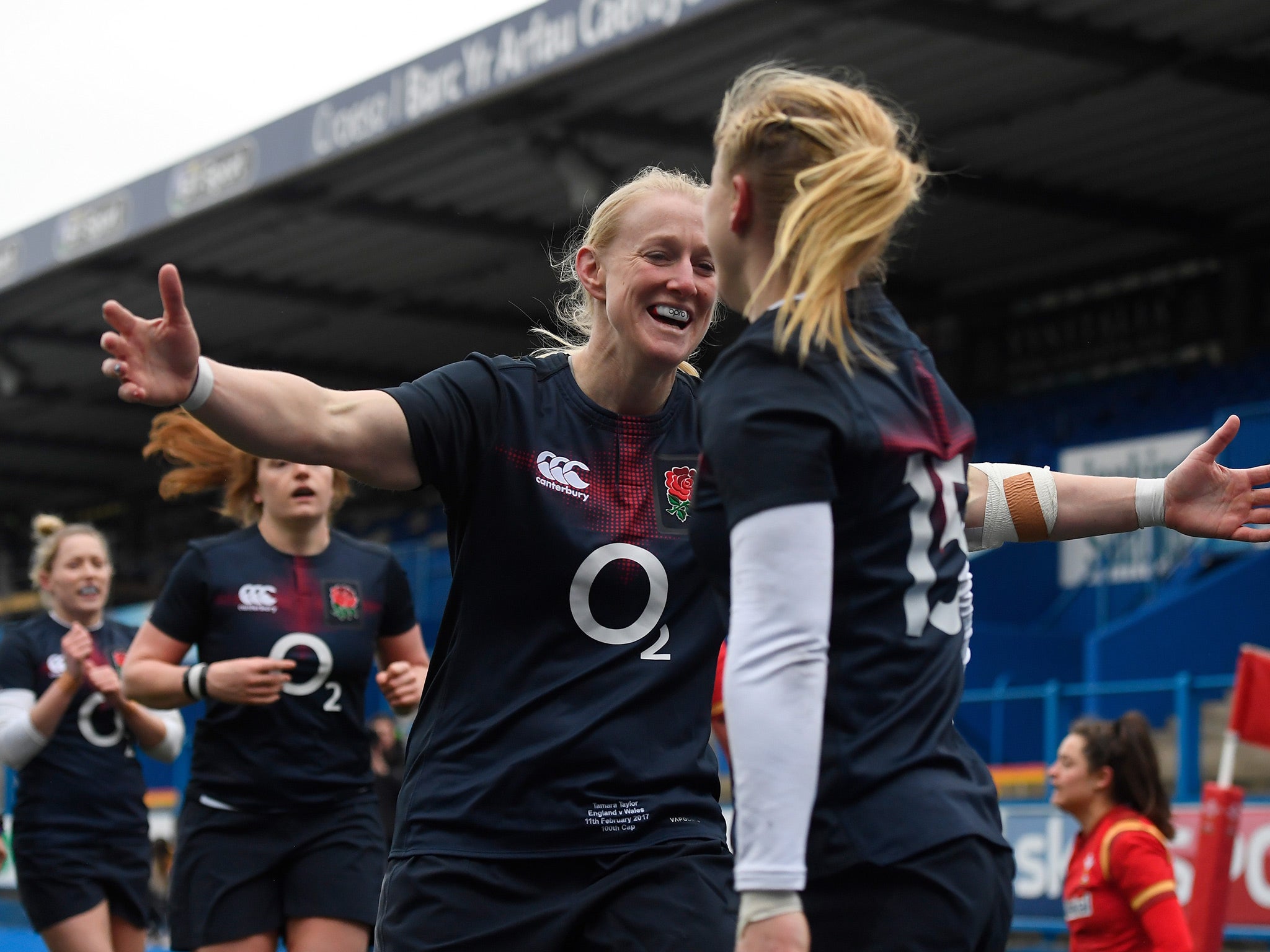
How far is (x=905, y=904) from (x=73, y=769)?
18.0 feet

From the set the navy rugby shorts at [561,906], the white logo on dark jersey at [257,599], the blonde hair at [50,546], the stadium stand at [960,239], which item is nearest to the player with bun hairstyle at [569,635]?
the navy rugby shorts at [561,906]

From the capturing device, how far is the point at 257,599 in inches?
221

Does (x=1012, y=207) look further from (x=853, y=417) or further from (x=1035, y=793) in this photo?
(x=853, y=417)

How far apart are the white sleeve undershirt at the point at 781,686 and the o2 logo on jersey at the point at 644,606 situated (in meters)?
1.08

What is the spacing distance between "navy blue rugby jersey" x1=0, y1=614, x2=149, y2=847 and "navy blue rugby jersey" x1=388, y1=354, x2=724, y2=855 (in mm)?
4034

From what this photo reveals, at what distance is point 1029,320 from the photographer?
20.2 meters

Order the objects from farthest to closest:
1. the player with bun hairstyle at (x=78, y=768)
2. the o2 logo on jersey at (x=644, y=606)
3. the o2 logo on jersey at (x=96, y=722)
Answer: the o2 logo on jersey at (x=96, y=722) → the player with bun hairstyle at (x=78, y=768) → the o2 logo on jersey at (x=644, y=606)

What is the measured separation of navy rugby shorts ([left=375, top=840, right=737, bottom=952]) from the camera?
10.3 feet

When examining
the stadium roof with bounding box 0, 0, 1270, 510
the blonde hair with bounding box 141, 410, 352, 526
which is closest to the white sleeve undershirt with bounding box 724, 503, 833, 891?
the blonde hair with bounding box 141, 410, 352, 526

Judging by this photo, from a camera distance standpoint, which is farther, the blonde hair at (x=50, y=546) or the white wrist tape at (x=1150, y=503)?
the blonde hair at (x=50, y=546)

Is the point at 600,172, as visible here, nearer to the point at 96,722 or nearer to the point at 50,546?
the point at 50,546

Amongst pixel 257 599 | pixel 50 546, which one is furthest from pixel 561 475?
pixel 50 546

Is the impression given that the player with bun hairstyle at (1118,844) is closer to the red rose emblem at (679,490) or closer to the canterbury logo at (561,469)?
the red rose emblem at (679,490)

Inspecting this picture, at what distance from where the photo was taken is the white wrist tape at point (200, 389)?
2.85 metres
